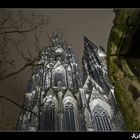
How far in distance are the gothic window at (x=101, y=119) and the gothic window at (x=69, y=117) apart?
2428mm

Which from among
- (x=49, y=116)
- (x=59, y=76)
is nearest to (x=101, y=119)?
(x=49, y=116)

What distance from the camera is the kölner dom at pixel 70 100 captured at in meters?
25.4

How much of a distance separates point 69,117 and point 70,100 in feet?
9.48

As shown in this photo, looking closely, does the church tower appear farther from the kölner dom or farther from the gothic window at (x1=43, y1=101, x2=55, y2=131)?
the gothic window at (x1=43, y1=101, x2=55, y2=131)

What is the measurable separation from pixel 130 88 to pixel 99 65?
1274 inches

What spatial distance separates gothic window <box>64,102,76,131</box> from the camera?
82.9ft

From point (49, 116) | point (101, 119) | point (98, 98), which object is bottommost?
point (101, 119)

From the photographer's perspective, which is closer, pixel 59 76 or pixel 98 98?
pixel 98 98

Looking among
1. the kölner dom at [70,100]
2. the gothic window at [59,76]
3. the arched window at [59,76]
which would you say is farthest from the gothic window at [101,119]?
the gothic window at [59,76]

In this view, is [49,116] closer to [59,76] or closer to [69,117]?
[69,117]

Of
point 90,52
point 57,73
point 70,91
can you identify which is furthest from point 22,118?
point 90,52

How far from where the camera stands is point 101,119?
87.6ft

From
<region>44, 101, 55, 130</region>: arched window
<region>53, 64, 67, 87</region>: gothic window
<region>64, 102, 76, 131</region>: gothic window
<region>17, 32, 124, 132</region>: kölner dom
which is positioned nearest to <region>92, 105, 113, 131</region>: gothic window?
→ <region>17, 32, 124, 132</region>: kölner dom
